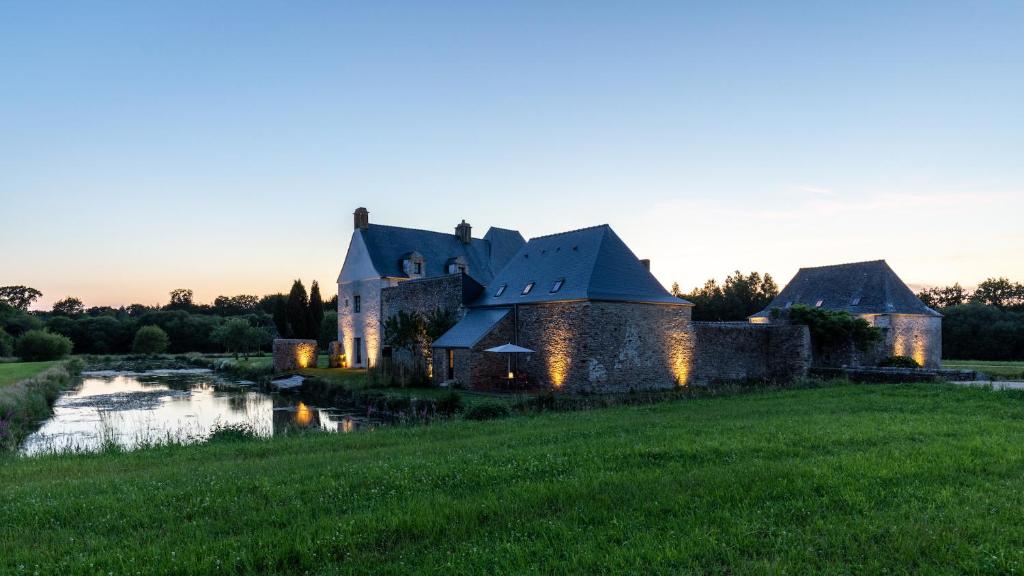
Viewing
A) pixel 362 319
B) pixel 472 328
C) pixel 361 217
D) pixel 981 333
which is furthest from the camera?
pixel 981 333

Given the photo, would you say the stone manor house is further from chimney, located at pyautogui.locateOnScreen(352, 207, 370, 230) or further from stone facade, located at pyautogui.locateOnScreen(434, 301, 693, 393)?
chimney, located at pyautogui.locateOnScreen(352, 207, 370, 230)

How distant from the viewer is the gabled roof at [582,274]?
64.6ft

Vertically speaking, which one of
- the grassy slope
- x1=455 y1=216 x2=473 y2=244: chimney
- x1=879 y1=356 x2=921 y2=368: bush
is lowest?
x1=879 y1=356 x2=921 y2=368: bush

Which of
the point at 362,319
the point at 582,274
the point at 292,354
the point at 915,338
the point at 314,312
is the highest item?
the point at 582,274

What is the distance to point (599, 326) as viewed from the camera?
1919 cm

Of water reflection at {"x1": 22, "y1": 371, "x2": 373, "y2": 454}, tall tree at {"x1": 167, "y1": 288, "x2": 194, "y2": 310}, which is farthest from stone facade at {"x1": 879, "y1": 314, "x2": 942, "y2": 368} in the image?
tall tree at {"x1": 167, "y1": 288, "x2": 194, "y2": 310}

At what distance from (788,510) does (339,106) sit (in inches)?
718

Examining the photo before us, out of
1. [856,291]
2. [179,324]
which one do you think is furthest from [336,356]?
[179,324]

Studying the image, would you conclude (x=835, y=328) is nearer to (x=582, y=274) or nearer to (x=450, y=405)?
(x=582, y=274)

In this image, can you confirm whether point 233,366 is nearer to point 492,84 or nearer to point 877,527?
point 492,84

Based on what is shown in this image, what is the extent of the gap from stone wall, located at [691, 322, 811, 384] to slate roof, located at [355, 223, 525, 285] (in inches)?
566

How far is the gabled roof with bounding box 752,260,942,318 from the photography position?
28.7m

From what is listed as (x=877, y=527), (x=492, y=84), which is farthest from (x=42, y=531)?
(x=492, y=84)

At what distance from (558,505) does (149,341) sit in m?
60.5
